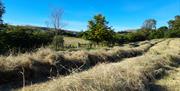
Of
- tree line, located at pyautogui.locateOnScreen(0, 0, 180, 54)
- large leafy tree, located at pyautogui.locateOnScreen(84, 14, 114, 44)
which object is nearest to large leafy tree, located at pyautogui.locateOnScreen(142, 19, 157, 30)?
tree line, located at pyautogui.locateOnScreen(0, 0, 180, 54)

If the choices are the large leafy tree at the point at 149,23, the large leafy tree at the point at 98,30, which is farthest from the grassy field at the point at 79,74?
the large leafy tree at the point at 149,23

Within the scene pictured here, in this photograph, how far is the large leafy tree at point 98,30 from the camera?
4294 cm

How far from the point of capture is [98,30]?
43.1 metres

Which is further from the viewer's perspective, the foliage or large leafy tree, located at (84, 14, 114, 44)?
large leafy tree, located at (84, 14, 114, 44)

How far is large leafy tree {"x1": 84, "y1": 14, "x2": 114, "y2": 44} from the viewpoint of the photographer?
1690 inches

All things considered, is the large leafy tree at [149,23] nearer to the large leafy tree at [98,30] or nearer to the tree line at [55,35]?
the tree line at [55,35]

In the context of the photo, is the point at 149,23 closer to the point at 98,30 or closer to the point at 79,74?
the point at 98,30

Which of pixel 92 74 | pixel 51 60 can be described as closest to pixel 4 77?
pixel 51 60

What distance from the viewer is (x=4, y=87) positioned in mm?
8570

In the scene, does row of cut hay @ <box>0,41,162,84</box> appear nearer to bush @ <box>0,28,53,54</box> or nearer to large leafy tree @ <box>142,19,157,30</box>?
bush @ <box>0,28,53,54</box>

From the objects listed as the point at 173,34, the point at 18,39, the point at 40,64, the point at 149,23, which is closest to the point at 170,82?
the point at 40,64

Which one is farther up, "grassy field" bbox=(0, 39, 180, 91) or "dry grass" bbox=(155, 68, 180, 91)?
"grassy field" bbox=(0, 39, 180, 91)

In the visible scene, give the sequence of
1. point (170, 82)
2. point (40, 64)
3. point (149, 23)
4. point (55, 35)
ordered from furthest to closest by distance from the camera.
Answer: point (149, 23), point (55, 35), point (40, 64), point (170, 82)

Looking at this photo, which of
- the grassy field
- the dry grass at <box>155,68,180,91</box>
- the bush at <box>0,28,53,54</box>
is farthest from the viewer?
the bush at <box>0,28,53,54</box>
